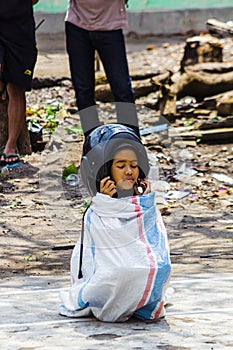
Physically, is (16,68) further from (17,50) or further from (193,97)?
(193,97)

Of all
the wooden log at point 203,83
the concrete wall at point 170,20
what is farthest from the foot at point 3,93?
the concrete wall at point 170,20

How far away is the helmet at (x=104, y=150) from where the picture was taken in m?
4.00

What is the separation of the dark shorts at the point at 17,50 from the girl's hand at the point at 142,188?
3217 millimetres

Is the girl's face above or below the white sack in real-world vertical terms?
above

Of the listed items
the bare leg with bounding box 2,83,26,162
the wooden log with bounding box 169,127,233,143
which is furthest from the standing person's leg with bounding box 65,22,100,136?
the wooden log with bounding box 169,127,233,143

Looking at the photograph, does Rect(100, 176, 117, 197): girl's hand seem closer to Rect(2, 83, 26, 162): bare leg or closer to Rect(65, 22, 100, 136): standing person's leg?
Rect(65, 22, 100, 136): standing person's leg

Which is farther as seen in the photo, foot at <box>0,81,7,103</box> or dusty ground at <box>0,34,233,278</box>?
foot at <box>0,81,7,103</box>

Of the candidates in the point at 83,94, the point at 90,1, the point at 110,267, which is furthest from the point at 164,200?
the point at 110,267

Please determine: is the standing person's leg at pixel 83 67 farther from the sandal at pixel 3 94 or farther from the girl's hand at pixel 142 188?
the girl's hand at pixel 142 188

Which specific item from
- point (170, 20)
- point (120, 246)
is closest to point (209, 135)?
point (120, 246)

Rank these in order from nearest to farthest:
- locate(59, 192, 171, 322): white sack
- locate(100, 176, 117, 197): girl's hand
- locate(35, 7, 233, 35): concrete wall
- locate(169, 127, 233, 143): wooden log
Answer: locate(59, 192, 171, 322): white sack, locate(100, 176, 117, 197): girl's hand, locate(169, 127, 233, 143): wooden log, locate(35, 7, 233, 35): concrete wall

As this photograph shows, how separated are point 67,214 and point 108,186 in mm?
2195

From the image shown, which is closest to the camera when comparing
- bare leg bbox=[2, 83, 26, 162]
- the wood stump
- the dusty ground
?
the dusty ground

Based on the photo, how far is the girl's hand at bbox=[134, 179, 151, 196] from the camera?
13.3ft
